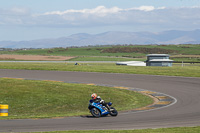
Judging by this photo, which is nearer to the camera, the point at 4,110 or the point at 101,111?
the point at 101,111

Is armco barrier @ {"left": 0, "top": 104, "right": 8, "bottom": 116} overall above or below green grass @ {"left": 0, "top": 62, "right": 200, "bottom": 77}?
below

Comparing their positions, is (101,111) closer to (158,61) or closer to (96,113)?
(96,113)

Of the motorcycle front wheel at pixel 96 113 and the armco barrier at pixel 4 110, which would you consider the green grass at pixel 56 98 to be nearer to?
the armco barrier at pixel 4 110

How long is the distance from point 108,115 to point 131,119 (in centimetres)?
218

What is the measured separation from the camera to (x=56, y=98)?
2847cm

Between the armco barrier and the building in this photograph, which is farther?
the building

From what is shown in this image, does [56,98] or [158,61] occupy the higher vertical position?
[158,61]

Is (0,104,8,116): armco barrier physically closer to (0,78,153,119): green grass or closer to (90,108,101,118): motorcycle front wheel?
(0,78,153,119): green grass

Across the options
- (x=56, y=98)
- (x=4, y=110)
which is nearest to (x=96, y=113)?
(x=4, y=110)

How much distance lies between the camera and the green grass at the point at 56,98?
24763mm

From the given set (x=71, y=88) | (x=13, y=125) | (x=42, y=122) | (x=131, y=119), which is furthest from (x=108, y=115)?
(x=71, y=88)

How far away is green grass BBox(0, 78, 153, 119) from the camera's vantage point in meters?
24.8

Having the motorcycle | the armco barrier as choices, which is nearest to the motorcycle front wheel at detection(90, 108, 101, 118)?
the motorcycle

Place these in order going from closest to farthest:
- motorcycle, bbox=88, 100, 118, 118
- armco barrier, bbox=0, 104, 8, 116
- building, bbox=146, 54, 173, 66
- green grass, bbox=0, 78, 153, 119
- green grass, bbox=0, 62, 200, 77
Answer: motorcycle, bbox=88, 100, 118, 118 < armco barrier, bbox=0, 104, 8, 116 < green grass, bbox=0, 78, 153, 119 < green grass, bbox=0, 62, 200, 77 < building, bbox=146, 54, 173, 66
